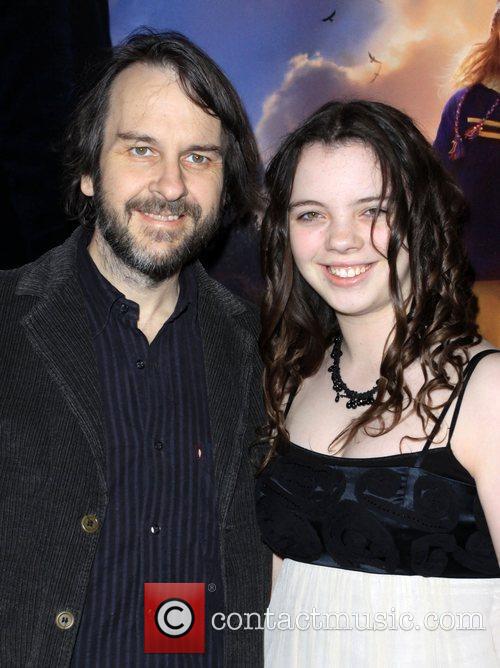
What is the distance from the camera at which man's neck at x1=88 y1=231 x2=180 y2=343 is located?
2203 millimetres

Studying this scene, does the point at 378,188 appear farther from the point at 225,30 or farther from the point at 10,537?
the point at 10,537

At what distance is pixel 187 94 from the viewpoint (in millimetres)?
2229

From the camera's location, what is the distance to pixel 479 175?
2.28 metres

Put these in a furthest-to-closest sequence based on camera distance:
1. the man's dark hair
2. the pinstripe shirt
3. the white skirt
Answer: the man's dark hair
the pinstripe shirt
the white skirt

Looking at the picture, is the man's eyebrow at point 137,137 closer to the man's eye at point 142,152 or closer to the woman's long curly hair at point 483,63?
the man's eye at point 142,152

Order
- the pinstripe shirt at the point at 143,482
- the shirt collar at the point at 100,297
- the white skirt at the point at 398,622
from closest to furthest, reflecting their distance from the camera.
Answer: the white skirt at the point at 398,622 → the pinstripe shirt at the point at 143,482 → the shirt collar at the point at 100,297

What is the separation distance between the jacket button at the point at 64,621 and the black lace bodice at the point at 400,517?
54 centimetres

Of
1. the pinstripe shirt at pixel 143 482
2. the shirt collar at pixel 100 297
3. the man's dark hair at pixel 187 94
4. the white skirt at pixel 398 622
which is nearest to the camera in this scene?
the white skirt at pixel 398 622

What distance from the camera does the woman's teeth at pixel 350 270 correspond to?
1.98 metres

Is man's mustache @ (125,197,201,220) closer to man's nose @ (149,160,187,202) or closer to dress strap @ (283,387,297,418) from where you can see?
man's nose @ (149,160,187,202)

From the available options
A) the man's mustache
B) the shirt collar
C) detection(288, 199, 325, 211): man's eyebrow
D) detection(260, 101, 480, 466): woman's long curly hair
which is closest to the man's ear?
the shirt collar

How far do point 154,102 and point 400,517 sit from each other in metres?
1.21

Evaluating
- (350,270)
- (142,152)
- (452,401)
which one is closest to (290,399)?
(350,270)

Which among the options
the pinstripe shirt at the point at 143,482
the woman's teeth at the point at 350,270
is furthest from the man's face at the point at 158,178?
the woman's teeth at the point at 350,270
